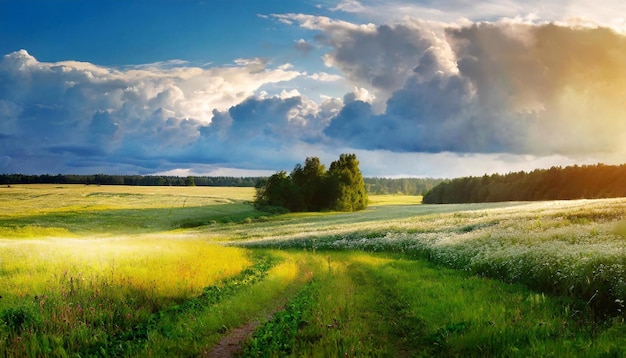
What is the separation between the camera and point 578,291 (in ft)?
45.5

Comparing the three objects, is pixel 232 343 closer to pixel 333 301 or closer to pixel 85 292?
pixel 333 301

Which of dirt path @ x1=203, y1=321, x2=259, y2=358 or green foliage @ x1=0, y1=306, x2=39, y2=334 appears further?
green foliage @ x1=0, y1=306, x2=39, y2=334

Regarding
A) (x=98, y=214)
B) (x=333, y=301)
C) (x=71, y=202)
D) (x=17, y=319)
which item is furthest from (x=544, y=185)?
(x=17, y=319)

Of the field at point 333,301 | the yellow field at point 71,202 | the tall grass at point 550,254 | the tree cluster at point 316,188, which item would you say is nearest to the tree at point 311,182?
the tree cluster at point 316,188

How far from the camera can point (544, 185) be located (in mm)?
120125

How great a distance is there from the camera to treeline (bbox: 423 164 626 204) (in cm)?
10475

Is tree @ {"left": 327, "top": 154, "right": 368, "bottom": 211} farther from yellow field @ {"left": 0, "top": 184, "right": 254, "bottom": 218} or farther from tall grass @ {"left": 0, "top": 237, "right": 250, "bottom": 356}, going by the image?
tall grass @ {"left": 0, "top": 237, "right": 250, "bottom": 356}

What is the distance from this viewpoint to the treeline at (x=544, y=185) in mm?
104750

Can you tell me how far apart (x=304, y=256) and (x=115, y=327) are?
62.2 feet

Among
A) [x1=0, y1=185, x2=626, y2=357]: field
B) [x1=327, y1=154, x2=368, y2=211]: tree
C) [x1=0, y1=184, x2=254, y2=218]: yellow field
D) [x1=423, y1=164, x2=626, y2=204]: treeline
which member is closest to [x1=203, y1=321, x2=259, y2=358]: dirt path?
[x1=0, y1=185, x2=626, y2=357]: field

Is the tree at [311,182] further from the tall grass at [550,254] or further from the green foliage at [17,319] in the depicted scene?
the green foliage at [17,319]

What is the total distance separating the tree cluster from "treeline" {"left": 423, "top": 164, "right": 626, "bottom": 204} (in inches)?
1721

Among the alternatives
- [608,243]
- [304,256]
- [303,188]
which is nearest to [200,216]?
[303,188]

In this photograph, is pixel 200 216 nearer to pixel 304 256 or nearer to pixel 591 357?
pixel 304 256
